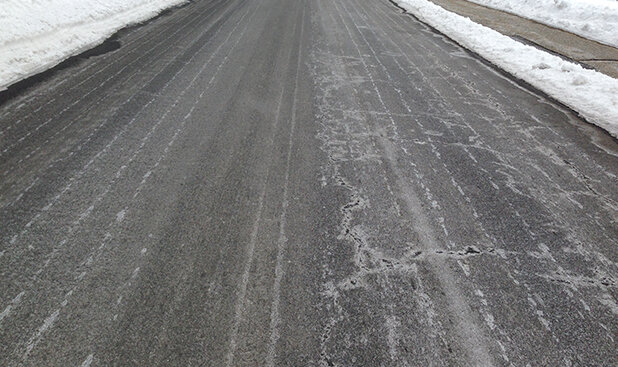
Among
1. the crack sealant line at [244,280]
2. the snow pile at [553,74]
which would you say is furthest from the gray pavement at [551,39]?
the crack sealant line at [244,280]

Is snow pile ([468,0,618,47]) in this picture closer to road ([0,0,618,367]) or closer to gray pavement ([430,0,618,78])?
gray pavement ([430,0,618,78])

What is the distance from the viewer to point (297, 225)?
3.34 metres

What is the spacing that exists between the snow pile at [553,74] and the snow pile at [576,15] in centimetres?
430

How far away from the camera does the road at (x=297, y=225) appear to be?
2391 mm

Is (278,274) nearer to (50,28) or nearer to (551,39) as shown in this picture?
(50,28)

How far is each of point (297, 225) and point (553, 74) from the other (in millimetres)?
7081

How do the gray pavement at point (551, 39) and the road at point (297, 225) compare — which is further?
the gray pavement at point (551, 39)

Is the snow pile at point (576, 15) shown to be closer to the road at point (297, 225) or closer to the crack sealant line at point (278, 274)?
the road at point (297, 225)

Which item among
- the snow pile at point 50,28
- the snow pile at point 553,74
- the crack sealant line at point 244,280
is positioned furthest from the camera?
the snow pile at point 50,28

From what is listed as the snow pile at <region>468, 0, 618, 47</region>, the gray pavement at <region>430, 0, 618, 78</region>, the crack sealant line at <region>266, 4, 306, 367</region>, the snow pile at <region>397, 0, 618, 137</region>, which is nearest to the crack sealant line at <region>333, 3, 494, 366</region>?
the crack sealant line at <region>266, 4, 306, 367</region>

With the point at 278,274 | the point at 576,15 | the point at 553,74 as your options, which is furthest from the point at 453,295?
the point at 576,15

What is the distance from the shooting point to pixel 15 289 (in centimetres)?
254

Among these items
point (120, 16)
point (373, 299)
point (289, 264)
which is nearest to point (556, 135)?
point (373, 299)

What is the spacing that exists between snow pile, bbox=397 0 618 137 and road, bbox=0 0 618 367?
1.30 ft
